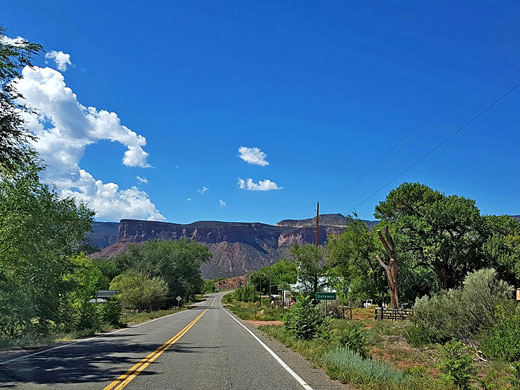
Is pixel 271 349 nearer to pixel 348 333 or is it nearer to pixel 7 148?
pixel 348 333

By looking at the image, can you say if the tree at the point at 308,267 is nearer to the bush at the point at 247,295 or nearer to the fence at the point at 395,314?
the fence at the point at 395,314

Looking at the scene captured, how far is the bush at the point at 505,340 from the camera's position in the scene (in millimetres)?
13205

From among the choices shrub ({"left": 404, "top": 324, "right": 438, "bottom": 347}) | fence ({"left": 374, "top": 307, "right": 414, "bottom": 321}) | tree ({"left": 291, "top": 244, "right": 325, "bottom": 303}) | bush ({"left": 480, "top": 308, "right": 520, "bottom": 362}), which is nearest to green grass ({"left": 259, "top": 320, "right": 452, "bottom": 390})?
bush ({"left": 480, "top": 308, "right": 520, "bottom": 362})

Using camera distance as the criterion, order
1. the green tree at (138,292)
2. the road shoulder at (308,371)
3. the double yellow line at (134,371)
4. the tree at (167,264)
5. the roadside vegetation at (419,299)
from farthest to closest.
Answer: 1. the tree at (167,264)
2. the green tree at (138,292)
3. the roadside vegetation at (419,299)
4. the road shoulder at (308,371)
5. the double yellow line at (134,371)

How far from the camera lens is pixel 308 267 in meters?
34.5

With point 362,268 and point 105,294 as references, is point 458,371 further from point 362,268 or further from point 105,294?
point 362,268

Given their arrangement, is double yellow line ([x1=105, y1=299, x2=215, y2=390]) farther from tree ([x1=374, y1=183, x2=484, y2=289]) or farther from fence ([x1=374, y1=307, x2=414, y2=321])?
tree ([x1=374, y1=183, x2=484, y2=289])

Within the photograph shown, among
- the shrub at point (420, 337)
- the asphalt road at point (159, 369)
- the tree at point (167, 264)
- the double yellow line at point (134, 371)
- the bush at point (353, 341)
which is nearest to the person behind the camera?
the double yellow line at point (134, 371)

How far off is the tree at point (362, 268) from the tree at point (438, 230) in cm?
551

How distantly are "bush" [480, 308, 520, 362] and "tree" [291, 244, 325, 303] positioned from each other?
19738 millimetres

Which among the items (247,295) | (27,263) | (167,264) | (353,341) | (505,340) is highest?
(167,264)

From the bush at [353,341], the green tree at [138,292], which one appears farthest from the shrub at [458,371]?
the green tree at [138,292]

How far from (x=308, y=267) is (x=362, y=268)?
58.9 ft

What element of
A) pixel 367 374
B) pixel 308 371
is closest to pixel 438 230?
pixel 308 371
